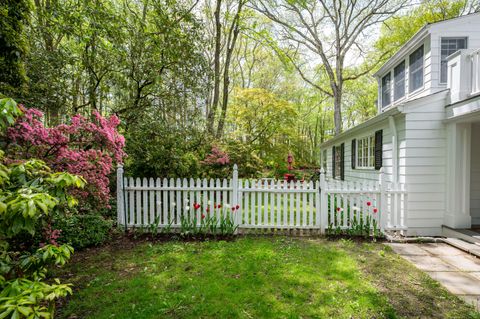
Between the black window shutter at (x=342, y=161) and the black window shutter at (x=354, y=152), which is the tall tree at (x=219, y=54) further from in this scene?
the black window shutter at (x=342, y=161)

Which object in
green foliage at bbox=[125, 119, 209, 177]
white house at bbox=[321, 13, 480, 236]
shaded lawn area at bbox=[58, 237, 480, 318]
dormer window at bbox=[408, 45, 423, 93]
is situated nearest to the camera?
shaded lawn area at bbox=[58, 237, 480, 318]

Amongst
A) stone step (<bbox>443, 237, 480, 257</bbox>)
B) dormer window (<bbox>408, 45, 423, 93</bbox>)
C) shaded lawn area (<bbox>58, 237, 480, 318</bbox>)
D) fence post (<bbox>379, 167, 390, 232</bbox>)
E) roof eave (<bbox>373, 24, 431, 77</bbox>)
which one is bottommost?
shaded lawn area (<bbox>58, 237, 480, 318</bbox>)

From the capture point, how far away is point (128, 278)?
11.5ft

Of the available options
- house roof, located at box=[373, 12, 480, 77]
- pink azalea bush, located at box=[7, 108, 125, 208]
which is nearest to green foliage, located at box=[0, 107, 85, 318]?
pink azalea bush, located at box=[7, 108, 125, 208]

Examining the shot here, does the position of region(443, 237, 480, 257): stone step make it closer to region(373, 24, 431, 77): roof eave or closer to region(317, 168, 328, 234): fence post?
region(317, 168, 328, 234): fence post

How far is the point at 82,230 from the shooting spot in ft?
15.8

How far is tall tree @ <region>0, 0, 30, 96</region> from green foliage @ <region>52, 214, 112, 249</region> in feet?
7.85

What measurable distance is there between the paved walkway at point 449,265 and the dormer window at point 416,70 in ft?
17.1

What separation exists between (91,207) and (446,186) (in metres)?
7.54

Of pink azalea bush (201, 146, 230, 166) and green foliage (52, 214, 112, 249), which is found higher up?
pink azalea bush (201, 146, 230, 166)

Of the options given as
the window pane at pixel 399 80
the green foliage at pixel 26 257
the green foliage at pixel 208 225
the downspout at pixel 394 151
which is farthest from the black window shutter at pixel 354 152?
the green foliage at pixel 26 257

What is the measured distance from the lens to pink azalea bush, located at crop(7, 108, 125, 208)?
3.47 m

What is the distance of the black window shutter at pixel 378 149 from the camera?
22.6 ft

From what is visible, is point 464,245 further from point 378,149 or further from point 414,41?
point 414,41
